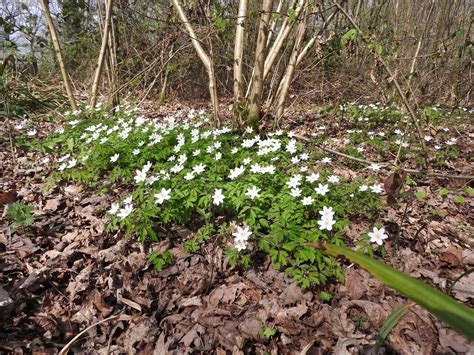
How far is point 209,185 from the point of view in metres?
2.80

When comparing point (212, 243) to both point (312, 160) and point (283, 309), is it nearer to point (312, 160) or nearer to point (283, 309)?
point (283, 309)

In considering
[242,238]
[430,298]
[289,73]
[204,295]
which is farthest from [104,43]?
[430,298]

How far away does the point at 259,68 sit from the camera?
169 inches

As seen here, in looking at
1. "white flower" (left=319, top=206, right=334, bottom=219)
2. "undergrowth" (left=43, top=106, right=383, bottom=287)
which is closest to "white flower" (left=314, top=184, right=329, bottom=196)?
"undergrowth" (left=43, top=106, right=383, bottom=287)

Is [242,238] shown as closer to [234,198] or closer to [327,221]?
[234,198]

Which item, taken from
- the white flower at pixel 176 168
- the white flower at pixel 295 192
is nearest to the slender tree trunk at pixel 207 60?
the white flower at pixel 176 168

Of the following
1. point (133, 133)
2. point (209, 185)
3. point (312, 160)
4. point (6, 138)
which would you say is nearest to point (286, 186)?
point (209, 185)

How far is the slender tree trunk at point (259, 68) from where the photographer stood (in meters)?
3.99

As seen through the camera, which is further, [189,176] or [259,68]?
[259,68]

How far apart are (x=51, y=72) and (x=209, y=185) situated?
8.31 metres

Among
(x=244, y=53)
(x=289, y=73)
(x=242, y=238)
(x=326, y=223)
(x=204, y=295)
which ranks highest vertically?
(x=244, y=53)

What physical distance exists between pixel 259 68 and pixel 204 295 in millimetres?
3238

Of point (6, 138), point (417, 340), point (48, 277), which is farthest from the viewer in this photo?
point (6, 138)

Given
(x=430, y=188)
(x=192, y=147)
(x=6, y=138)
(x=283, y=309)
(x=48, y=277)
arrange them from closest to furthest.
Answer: (x=283, y=309) < (x=48, y=277) < (x=430, y=188) < (x=192, y=147) < (x=6, y=138)
